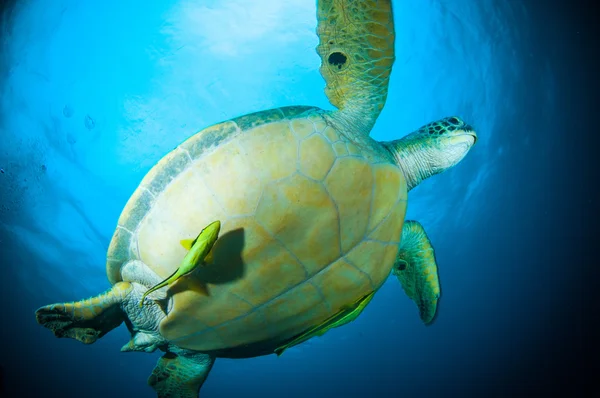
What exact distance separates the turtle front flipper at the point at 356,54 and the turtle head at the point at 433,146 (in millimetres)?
557

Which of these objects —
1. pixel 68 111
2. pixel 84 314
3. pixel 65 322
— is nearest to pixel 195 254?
pixel 84 314

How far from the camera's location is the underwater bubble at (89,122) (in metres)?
9.77

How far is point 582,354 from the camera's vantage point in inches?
1054

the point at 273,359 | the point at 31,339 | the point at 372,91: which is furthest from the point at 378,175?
the point at 31,339

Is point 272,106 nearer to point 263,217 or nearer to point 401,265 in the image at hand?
point 401,265

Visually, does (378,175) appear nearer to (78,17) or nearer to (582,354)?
(78,17)

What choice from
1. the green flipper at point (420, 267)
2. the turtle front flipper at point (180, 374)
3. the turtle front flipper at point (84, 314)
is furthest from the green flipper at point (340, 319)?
the turtle front flipper at point (180, 374)

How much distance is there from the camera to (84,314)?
2553 millimetres

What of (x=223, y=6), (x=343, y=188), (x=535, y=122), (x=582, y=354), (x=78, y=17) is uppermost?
(x=78, y=17)

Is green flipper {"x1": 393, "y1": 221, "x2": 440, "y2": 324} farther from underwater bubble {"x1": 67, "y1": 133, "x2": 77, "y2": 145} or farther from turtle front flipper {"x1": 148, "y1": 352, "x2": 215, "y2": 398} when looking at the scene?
underwater bubble {"x1": 67, "y1": 133, "x2": 77, "y2": 145}

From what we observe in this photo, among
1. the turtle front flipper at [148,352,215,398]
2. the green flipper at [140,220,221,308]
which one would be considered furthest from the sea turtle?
the turtle front flipper at [148,352,215,398]

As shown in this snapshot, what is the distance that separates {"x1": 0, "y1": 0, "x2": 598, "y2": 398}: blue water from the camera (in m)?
8.06

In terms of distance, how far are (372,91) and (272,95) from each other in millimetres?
7163

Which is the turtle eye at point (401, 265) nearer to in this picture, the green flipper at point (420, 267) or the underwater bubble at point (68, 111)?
the green flipper at point (420, 267)
